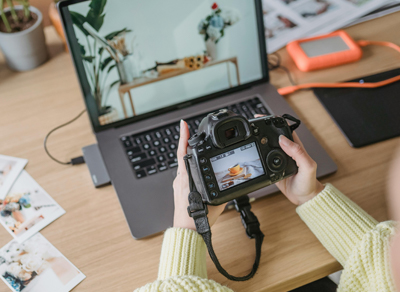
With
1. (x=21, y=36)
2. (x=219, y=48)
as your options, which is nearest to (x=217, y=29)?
(x=219, y=48)

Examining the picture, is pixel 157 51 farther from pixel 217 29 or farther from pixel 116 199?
pixel 116 199

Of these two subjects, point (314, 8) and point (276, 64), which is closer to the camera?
point (276, 64)

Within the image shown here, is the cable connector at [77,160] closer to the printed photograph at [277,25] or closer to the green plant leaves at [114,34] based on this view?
the green plant leaves at [114,34]

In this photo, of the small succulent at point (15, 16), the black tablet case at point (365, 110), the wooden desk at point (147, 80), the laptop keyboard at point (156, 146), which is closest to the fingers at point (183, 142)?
the laptop keyboard at point (156, 146)

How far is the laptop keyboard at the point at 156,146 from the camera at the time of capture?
0.73 metres

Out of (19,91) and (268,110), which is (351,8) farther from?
(19,91)

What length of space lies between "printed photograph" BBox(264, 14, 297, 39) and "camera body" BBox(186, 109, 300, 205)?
19.5 inches

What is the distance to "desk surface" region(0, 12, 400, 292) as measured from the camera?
612mm

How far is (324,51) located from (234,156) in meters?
0.49

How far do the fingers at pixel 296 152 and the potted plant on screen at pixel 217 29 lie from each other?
28 centimetres

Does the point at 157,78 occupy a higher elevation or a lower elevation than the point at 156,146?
higher

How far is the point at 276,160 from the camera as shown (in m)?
0.60

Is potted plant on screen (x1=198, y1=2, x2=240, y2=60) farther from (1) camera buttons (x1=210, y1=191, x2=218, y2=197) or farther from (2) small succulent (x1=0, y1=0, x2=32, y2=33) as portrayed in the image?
(2) small succulent (x1=0, y1=0, x2=32, y2=33)

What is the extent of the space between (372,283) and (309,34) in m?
0.67
